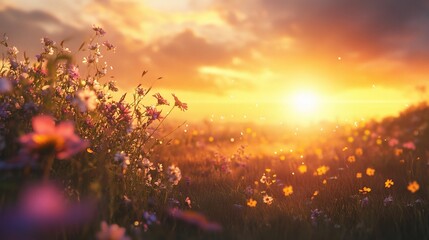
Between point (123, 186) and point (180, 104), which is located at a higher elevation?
point (180, 104)

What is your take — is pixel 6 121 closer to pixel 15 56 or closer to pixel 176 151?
pixel 15 56

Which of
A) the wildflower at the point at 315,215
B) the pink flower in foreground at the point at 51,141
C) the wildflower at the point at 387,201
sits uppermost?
the pink flower in foreground at the point at 51,141

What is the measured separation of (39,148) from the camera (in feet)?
8.64

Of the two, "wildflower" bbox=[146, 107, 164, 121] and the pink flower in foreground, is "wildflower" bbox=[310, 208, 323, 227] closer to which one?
"wildflower" bbox=[146, 107, 164, 121]

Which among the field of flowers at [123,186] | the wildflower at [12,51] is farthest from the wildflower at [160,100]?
the wildflower at [12,51]

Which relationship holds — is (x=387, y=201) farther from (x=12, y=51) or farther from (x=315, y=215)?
(x=12, y=51)

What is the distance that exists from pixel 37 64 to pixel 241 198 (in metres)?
2.56

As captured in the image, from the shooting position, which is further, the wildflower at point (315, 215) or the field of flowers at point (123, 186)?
the wildflower at point (315, 215)

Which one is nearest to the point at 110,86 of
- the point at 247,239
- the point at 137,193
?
the point at 137,193

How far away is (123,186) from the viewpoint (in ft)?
14.5

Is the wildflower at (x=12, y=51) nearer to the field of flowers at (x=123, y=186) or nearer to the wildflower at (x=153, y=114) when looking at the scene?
the field of flowers at (x=123, y=186)

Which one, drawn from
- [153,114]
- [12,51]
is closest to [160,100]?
[153,114]

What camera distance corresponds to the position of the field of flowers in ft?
10.7

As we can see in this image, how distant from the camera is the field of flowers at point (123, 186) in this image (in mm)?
3260
